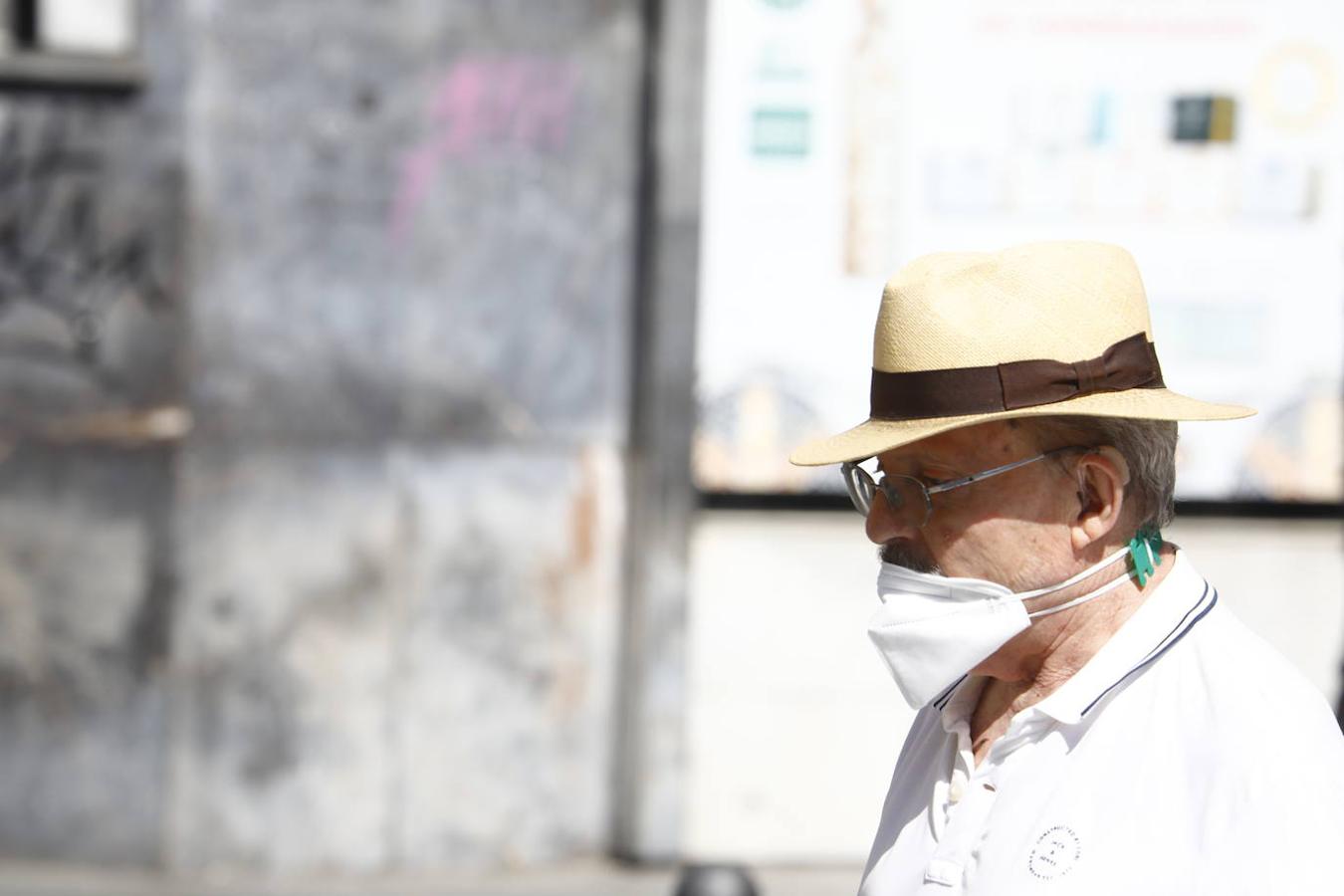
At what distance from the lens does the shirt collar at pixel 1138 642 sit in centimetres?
185

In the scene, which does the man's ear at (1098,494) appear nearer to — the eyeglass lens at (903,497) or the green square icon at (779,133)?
the eyeglass lens at (903,497)

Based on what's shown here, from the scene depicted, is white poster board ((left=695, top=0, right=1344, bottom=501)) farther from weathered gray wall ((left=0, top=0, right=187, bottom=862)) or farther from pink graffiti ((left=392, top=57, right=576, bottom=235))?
weathered gray wall ((left=0, top=0, right=187, bottom=862))

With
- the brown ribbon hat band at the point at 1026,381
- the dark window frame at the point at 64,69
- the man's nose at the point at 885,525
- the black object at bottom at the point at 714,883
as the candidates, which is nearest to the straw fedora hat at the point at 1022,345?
the brown ribbon hat band at the point at 1026,381

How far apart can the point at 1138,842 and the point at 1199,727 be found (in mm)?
150

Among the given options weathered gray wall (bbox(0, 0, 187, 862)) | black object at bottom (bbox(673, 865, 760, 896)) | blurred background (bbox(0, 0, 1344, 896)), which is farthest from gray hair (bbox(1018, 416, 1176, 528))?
weathered gray wall (bbox(0, 0, 187, 862))

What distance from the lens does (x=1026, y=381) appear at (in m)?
1.88

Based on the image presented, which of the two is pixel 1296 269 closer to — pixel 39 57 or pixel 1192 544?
pixel 1192 544

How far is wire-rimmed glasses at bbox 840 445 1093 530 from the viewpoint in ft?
6.43

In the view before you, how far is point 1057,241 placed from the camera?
1.99 metres

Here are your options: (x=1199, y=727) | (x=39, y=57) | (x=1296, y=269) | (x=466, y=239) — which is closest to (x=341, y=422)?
(x=466, y=239)

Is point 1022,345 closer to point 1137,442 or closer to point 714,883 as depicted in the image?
point 1137,442

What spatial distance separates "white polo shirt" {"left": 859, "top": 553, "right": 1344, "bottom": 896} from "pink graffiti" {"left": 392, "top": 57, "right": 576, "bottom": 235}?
379cm

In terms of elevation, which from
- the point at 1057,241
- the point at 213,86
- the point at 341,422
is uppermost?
the point at 213,86

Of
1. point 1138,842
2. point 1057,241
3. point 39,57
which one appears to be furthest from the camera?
point 39,57
